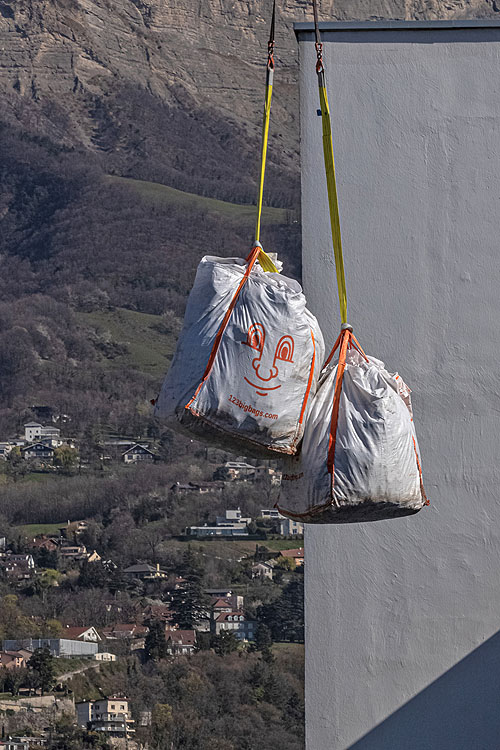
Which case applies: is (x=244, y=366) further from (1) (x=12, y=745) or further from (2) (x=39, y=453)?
(2) (x=39, y=453)

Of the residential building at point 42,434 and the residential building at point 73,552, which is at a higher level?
the residential building at point 42,434

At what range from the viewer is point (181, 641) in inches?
1232

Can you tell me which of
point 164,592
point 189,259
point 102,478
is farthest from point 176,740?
point 189,259

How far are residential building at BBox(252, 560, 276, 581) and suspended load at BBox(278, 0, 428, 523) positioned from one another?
1123 inches

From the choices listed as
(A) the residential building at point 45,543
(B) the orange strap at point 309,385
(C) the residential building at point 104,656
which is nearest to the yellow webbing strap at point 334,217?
(B) the orange strap at point 309,385

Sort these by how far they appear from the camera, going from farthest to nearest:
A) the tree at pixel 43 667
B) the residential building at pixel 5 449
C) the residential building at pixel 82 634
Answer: the residential building at pixel 5 449, the residential building at pixel 82 634, the tree at pixel 43 667

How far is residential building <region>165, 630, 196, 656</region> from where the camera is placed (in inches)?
1227

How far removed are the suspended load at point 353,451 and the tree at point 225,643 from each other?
29.3 m

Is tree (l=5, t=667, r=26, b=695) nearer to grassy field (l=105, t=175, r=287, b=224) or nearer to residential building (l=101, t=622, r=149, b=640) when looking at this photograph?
residential building (l=101, t=622, r=149, b=640)

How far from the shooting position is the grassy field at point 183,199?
42344 mm

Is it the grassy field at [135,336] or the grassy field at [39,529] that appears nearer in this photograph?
the grassy field at [39,529]

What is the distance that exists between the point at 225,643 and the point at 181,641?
1.24m

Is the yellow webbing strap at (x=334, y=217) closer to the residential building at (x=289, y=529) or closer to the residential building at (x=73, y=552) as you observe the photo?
the residential building at (x=73, y=552)

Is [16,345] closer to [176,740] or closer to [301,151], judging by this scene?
[176,740]
